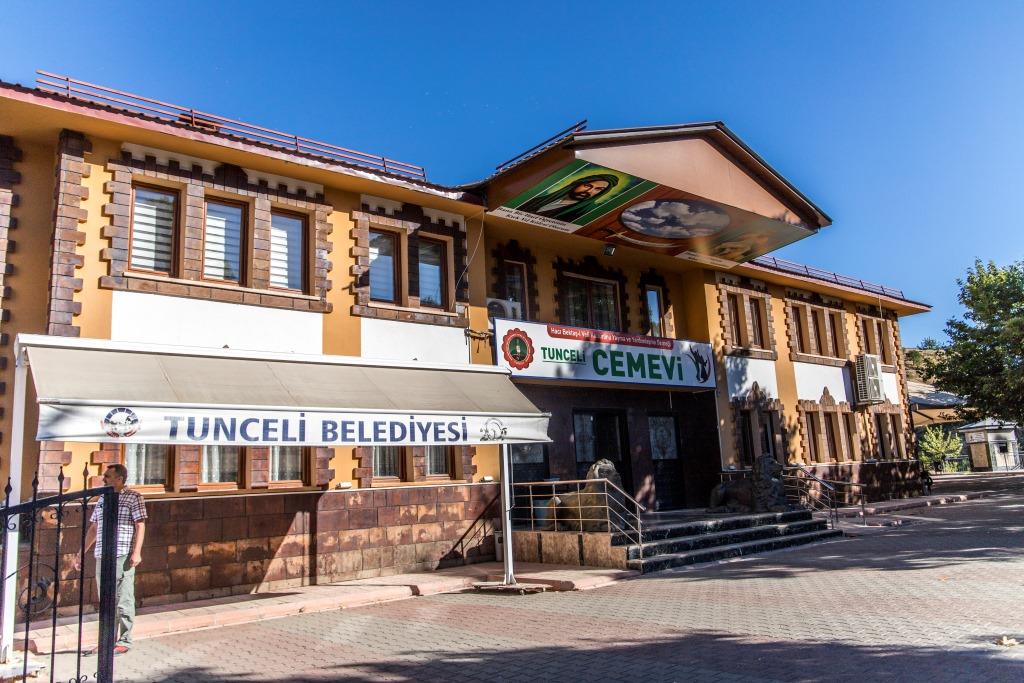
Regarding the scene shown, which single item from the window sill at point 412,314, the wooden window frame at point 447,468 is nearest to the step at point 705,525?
the wooden window frame at point 447,468

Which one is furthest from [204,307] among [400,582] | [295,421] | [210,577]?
[400,582]

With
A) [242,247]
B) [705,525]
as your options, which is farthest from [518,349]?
[242,247]

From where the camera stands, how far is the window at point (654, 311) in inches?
770

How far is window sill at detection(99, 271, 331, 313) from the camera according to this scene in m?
10.8

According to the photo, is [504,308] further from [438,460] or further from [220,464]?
[220,464]

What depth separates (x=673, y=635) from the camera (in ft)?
24.7

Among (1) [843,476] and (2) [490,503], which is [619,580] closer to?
(2) [490,503]

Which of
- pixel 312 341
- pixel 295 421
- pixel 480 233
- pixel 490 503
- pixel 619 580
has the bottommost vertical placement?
pixel 619 580

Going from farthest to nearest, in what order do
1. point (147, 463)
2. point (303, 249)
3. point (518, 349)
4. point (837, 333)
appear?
point (837, 333), point (518, 349), point (303, 249), point (147, 463)

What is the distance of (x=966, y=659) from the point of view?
6.05 meters

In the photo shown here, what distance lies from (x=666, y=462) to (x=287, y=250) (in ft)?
36.2

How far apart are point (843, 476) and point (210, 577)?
741 inches

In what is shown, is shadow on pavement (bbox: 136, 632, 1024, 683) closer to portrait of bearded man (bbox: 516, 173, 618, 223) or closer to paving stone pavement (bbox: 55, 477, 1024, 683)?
paving stone pavement (bbox: 55, 477, 1024, 683)

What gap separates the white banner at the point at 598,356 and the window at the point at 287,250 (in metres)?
3.92
